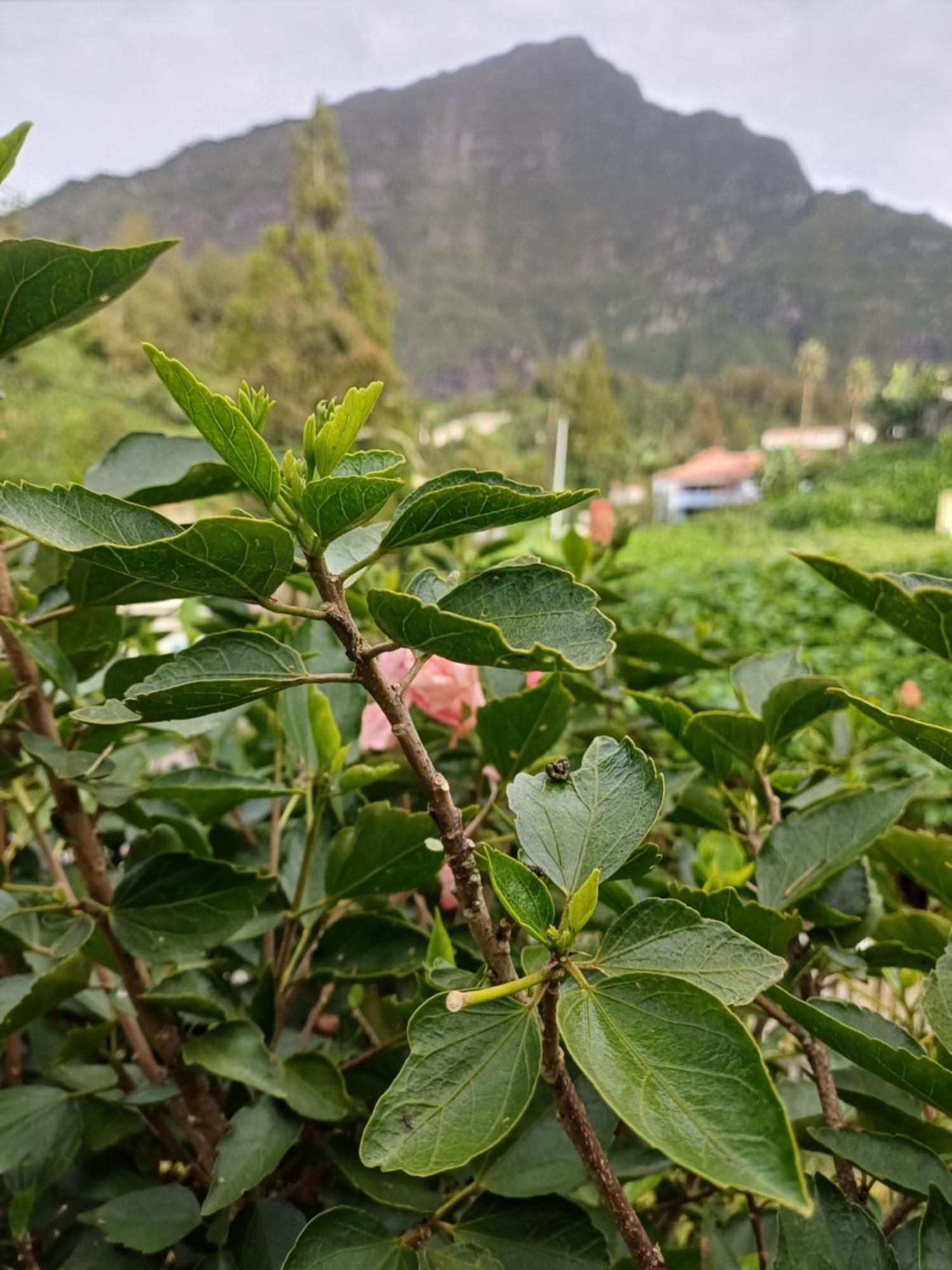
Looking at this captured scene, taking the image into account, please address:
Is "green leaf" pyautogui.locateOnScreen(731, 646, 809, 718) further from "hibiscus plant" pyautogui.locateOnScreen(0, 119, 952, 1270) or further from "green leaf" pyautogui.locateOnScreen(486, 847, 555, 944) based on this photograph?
"green leaf" pyautogui.locateOnScreen(486, 847, 555, 944)

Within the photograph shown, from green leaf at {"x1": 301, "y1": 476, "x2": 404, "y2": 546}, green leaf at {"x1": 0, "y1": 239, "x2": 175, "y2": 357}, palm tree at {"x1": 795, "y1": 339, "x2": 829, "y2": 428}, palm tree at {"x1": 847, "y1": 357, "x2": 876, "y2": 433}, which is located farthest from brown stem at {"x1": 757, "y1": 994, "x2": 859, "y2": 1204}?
palm tree at {"x1": 795, "y1": 339, "x2": 829, "y2": 428}

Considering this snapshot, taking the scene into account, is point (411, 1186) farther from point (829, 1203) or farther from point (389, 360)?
point (389, 360)

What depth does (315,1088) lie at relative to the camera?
0.31m

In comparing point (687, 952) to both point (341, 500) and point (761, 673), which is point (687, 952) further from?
point (761, 673)

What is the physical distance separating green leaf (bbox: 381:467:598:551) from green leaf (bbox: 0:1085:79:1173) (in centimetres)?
29

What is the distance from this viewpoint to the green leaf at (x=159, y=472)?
0.35 meters

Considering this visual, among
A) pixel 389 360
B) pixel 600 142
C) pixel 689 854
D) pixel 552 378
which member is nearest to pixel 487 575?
pixel 689 854

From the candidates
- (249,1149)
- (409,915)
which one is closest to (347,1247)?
(249,1149)

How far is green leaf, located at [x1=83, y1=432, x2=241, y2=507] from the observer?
35cm

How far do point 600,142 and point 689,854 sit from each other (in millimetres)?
64350

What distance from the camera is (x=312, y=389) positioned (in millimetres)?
11141

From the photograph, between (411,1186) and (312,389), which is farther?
A: (312,389)

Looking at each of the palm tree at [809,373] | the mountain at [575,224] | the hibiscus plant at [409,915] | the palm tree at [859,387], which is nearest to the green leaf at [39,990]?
the hibiscus plant at [409,915]

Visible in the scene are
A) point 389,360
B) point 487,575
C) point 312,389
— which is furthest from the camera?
point 389,360
